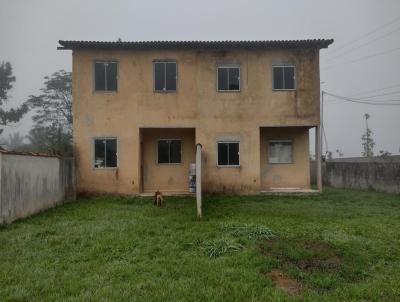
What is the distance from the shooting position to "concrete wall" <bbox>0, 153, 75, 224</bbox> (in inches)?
385

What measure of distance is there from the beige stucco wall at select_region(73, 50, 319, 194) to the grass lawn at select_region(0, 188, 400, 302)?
431 centimetres

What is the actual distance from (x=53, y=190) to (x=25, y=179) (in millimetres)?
2318

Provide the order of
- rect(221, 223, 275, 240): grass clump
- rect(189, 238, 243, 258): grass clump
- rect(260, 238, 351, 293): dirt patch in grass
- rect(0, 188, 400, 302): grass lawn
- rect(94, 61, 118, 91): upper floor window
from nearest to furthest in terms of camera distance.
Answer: rect(0, 188, 400, 302): grass lawn, rect(260, 238, 351, 293): dirt patch in grass, rect(189, 238, 243, 258): grass clump, rect(221, 223, 275, 240): grass clump, rect(94, 61, 118, 91): upper floor window

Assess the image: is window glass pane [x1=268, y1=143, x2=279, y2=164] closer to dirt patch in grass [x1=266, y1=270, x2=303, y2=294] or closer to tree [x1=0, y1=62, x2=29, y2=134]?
dirt patch in grass [x1=266, y1=270, x2=303, y2=294]

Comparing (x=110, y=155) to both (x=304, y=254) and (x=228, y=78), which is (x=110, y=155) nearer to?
(x=228, y=78)

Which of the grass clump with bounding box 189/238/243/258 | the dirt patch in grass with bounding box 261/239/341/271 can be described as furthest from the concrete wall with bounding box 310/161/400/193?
the grass clump with bounding box 189/238/243/258

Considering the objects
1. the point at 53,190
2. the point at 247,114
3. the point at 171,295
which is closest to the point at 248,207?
the point at 247,114

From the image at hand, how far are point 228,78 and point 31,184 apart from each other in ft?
29.2

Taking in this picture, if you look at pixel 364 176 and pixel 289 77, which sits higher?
pixel 289 77

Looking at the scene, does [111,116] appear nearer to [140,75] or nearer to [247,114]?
[140,75]

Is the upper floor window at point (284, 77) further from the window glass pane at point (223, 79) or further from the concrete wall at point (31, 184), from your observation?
the concrete wall at point (31, 184)

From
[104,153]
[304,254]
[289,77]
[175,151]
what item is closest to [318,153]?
[289,77]

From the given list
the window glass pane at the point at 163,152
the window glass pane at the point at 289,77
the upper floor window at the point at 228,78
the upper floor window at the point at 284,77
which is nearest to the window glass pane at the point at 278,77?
the upper floor window at the point at 284,77

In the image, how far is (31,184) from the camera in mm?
11359
